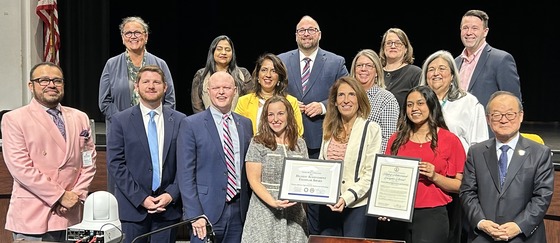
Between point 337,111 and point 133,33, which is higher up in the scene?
point 133,33

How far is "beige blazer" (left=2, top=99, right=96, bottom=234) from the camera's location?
15.6 ft

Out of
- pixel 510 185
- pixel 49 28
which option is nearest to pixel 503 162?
pixel 510 185

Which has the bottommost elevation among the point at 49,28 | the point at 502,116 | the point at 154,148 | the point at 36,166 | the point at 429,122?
the point at 36,166

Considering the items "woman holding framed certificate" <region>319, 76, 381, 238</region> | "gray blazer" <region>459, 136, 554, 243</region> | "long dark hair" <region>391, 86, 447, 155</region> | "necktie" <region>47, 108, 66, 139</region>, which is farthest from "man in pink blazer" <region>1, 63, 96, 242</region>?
"gray blazer" <region>459, 136, 554, 243</region>

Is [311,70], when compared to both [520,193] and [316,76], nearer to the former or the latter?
[316,76]

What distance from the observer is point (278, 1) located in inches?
471

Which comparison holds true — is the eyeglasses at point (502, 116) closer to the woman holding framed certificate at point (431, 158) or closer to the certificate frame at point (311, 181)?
the woman holding framed certificate at point (431, 158)

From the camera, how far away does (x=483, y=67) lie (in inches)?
234

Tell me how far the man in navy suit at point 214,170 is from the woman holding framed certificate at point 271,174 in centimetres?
11

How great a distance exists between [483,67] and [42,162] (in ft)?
10.1

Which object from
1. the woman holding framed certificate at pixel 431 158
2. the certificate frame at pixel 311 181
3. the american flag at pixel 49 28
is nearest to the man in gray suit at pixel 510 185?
the woman holding framed certificate at pixel 431 158

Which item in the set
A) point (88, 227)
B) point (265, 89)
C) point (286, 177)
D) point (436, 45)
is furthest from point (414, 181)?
point (436, 45)

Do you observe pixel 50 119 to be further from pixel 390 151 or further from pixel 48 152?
pixel 390 151

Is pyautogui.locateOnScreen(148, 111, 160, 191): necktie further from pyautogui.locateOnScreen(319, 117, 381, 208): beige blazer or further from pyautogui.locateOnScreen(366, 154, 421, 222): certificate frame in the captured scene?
pyautogui.locateOnScreen(366, 154, 421, 222): certificate frame
